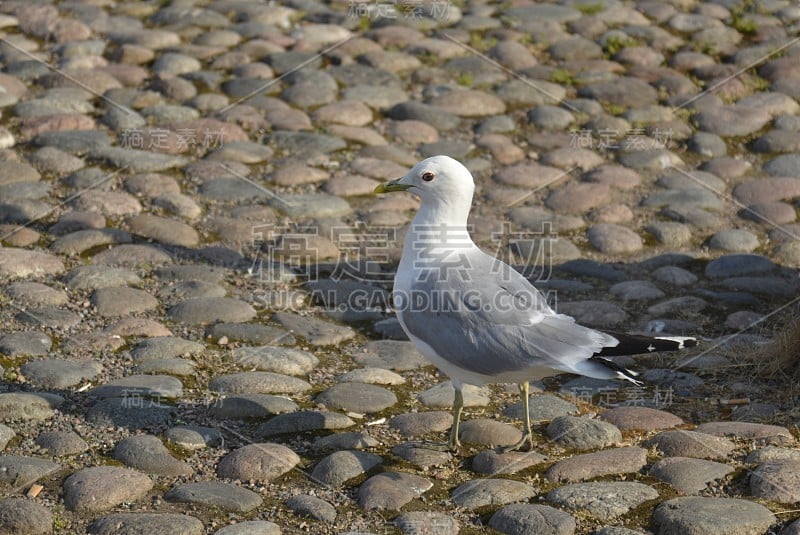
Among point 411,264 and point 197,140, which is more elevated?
point 411,264

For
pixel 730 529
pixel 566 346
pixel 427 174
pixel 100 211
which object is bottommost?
pixel 100 211

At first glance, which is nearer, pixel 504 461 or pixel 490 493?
pixel 490 493

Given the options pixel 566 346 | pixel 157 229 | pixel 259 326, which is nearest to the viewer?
pixel 566 346

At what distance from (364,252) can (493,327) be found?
2400mm

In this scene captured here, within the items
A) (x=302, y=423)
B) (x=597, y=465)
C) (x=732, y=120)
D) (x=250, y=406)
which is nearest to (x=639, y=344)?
(x=597, y=465)

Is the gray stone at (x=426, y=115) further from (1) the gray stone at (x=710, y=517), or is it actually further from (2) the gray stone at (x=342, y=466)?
(1) the gray stone at (x=710, y=517)

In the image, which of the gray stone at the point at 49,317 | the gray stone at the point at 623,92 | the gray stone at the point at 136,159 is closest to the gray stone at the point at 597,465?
the gray stone at the point at 49,317

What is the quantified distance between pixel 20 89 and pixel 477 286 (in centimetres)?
518

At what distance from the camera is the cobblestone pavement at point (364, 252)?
441cm

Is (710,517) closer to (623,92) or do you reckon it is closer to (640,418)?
(640,418)

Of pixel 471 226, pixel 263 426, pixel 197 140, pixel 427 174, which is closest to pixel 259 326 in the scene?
pixel 263 426

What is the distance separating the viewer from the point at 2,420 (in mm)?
4742

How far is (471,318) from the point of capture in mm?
4656

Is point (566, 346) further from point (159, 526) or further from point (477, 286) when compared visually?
Answer: point (159, 526)
